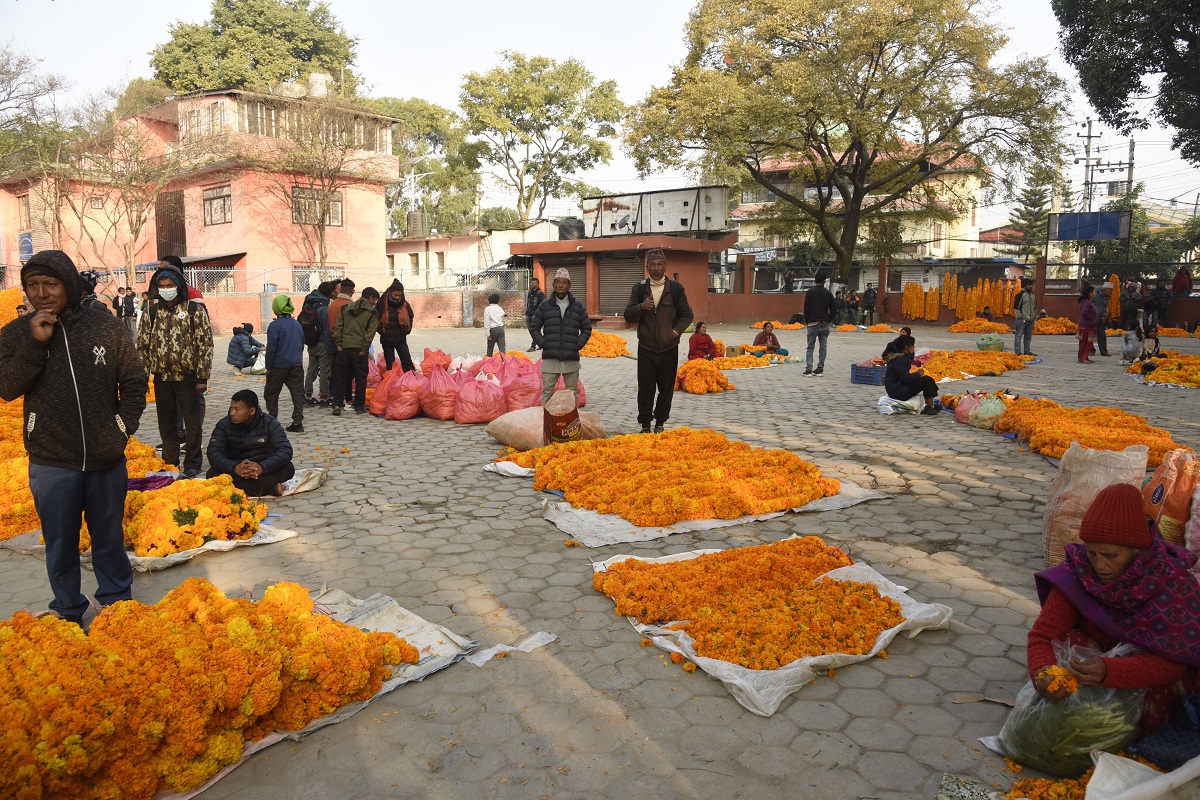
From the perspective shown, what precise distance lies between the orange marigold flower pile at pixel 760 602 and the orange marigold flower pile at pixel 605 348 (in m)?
16.0

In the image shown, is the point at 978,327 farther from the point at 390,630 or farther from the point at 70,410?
the point at 70,410

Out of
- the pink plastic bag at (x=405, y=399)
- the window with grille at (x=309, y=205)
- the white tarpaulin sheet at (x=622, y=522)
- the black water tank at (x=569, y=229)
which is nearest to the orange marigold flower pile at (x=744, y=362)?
the pink plastic bag at (x=405, y=399)

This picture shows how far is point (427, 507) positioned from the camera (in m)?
6.57

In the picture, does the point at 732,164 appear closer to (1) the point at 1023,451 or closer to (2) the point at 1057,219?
(2) the point at 1057,219

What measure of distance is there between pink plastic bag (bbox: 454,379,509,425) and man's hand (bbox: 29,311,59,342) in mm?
6671

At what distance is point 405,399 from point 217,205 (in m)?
28.1

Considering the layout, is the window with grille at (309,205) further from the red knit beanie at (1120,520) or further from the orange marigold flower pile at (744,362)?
the red knit beanie at (1120,520)

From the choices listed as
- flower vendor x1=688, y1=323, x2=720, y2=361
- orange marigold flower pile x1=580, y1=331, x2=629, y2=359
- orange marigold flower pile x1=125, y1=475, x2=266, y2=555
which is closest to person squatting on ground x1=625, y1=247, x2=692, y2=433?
orange marigold flower pile x1=125, y1=475, x2=266, y2=555

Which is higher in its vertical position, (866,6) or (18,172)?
(866,6)

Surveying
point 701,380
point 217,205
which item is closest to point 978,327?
point 701,380

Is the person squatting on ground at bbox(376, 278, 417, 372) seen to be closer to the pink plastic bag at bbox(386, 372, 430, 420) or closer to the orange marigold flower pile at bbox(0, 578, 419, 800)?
the pink plastic bag at bbox(386, 372, 430, 420)

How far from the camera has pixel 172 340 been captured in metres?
6.78

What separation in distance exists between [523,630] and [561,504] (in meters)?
2.20

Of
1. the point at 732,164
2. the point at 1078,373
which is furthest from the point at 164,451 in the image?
the point at 732,164
